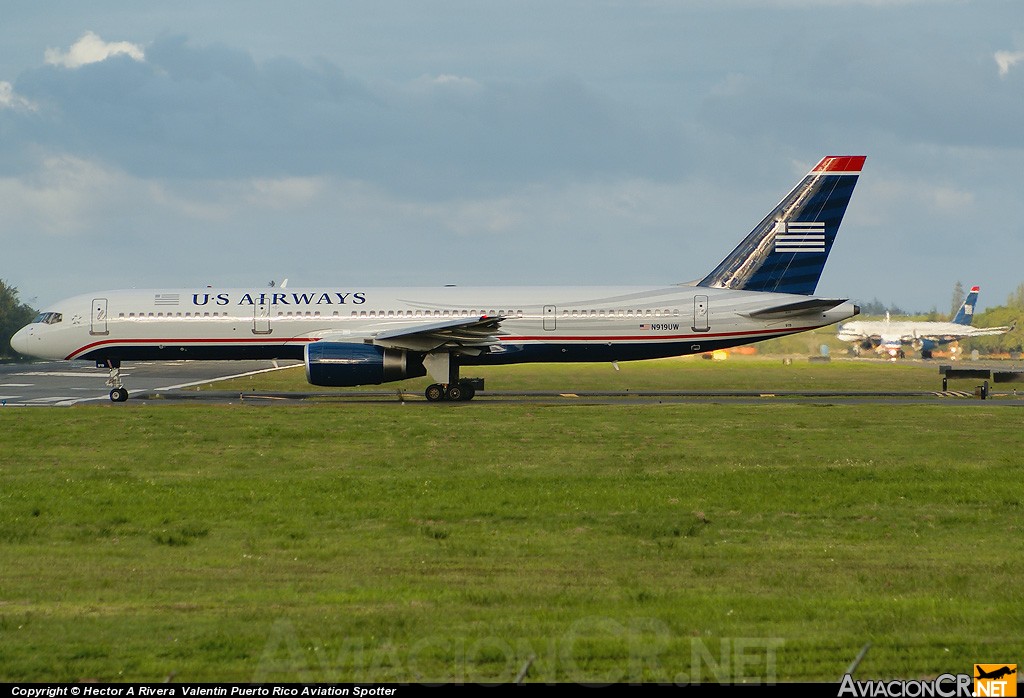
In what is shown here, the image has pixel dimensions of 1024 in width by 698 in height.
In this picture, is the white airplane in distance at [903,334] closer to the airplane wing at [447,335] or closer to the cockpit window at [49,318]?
the airplane wing at [447,335]

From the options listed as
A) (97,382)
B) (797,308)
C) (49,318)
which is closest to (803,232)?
(797,308)

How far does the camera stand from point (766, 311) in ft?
110

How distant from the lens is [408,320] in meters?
34.5

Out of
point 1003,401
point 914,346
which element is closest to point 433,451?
point 1003,401

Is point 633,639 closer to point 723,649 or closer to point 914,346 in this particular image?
point 723,649

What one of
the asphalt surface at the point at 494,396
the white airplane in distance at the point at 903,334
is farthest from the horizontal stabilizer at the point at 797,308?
the white airplane in distance at the point at 903,334

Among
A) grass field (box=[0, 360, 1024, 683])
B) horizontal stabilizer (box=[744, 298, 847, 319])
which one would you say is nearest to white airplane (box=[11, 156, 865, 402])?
horizontal stabilizer (box=[744, 298, 847, 319])

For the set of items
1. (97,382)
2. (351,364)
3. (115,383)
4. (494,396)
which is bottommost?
(494,396)

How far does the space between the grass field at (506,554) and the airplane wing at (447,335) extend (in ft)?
31.9

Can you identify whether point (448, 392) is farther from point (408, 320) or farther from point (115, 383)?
point (115, 383)

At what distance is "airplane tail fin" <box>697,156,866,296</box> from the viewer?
3434 cm

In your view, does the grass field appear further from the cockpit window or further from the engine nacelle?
the cockpit window

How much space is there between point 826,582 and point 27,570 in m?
7.99

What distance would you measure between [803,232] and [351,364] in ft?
52.4
